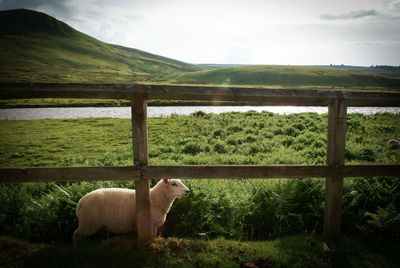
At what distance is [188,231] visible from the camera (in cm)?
420

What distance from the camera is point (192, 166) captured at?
3.53 metres

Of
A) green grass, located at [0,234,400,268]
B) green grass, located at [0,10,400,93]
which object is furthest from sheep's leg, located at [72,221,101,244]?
green grass, located at [0,10,400,93]

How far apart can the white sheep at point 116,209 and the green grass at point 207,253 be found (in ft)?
0.81

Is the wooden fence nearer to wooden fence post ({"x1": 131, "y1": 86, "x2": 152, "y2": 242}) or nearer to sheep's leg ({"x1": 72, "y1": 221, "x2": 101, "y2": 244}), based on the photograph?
wooden fence post ({"x1": 131, "y1": 86, "x2": 152, "y2": 242})

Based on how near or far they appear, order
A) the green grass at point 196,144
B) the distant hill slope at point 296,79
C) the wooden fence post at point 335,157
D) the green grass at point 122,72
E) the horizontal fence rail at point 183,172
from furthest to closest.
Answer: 1. the distant hill slope at point 296,79
2. the green grass at point 122,72
3. the green grass at point 196,144
4. the wooden fence post at point 335,157
5. the horizontal fence rail at point 183,172

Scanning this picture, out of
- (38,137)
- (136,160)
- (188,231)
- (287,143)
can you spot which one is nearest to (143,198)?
(136,160)

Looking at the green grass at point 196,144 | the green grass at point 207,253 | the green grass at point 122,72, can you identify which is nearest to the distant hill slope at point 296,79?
the green grass at point 122,72

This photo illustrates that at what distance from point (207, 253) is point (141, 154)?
5.64 ft

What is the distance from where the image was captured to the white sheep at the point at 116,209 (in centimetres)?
381

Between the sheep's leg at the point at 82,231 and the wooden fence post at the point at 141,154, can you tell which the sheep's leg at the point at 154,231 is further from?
the sheep's leg at the point at 82,231

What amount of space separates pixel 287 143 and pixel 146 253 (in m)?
10.6

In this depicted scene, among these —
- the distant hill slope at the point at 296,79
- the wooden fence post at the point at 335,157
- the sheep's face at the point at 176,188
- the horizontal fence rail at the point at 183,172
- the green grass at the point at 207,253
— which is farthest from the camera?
the distant hill slope at the point at 296,79

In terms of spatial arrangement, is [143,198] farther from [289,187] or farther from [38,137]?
[38,137]

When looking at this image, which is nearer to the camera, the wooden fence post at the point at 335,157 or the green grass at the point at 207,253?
the green grass at the point at 207,253
